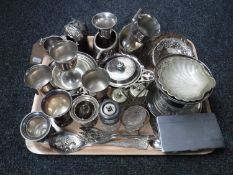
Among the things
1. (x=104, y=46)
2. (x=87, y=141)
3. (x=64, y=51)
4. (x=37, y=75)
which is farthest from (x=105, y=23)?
(x=87, y=141)

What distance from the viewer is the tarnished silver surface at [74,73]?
0.96 metres

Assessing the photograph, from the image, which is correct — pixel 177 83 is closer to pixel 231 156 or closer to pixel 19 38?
pixel 231 156

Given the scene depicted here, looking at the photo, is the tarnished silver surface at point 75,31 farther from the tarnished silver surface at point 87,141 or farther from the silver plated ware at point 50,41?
the tarnished silver surface at point 87,141

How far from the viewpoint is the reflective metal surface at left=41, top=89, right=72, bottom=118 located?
90 centimetres

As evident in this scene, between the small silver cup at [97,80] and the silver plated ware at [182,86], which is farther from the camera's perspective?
the small silver cup at [97,80]

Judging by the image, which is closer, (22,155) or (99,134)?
(99,134)

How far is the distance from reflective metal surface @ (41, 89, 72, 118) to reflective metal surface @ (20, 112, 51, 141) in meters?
0.03

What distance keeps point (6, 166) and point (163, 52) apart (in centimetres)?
69

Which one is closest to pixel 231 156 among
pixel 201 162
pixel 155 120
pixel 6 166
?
pixel 201 162

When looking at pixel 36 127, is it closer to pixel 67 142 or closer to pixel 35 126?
pixel 35 126

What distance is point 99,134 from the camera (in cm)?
89

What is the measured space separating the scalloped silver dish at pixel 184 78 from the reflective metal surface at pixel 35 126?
0.38m

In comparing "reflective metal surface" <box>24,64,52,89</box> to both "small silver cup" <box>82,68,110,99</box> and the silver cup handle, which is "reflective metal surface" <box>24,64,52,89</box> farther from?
the silver cup handle

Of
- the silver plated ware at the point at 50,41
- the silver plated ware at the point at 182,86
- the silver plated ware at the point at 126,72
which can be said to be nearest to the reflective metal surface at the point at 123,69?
the silver plated ware at the point at 126,72
